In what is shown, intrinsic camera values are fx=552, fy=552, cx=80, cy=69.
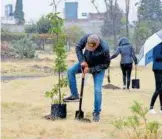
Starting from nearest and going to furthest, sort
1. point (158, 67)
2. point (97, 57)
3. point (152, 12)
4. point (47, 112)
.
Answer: point (97, 57)
point (47, 112)
point (158, 67)
point (152, 12)

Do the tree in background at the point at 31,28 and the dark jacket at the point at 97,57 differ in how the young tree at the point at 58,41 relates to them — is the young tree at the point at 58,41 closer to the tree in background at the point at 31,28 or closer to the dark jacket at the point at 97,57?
the dark jacket at the point at 97,57

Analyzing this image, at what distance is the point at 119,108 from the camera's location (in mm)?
11156

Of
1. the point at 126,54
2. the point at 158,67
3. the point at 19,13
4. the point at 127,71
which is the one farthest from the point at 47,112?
the point at 19,13

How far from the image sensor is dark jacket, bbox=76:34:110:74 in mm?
9336

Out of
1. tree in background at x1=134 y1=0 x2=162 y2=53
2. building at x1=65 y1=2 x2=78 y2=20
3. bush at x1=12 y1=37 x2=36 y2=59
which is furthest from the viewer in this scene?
building at x1=65 y1=2 x2=78 y2=20

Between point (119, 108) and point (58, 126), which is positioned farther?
point (119, 108)

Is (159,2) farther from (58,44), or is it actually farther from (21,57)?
(58,44)

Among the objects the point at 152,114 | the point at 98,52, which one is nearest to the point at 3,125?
the point at 98,52

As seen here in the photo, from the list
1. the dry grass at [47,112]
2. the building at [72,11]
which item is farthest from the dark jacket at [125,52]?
the building at [72,11]

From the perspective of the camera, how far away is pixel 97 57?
368 inches

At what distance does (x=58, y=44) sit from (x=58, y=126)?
1815mm

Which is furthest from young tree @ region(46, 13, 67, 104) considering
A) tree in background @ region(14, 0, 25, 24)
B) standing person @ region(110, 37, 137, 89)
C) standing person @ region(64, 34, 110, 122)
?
tree in background @ region(14, 0, 25, 24)

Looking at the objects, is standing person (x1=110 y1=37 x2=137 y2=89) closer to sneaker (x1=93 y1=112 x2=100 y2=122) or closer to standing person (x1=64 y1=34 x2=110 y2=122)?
standing person (x1=64 y1=34 x2=110 y2=122)

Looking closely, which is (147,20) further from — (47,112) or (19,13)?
(47,112)
